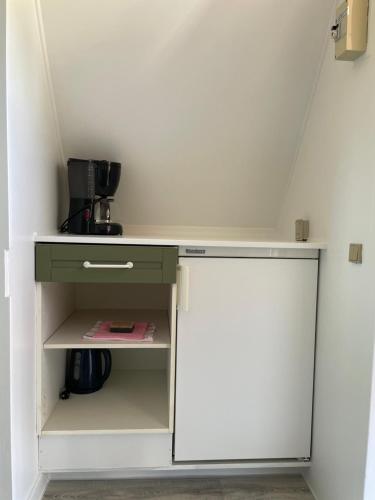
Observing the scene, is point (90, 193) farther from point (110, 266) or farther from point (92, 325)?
point (92, 325)

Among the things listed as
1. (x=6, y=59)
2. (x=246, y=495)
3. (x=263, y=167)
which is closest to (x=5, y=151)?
(x=6, y=59)

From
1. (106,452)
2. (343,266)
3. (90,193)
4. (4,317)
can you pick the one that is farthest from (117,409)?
(343,266)

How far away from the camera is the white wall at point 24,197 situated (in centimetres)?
126

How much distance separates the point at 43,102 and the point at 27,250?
0.60 meters

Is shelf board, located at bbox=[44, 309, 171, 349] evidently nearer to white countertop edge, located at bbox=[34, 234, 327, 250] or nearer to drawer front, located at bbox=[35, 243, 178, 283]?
drawer front, located at bbox=[35, 243, 178, 283]

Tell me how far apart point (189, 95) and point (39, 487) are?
167cm

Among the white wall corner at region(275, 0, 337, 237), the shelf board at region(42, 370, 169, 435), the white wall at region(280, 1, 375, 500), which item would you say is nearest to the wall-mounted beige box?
the white wall at region(280, 1, 375, 500)

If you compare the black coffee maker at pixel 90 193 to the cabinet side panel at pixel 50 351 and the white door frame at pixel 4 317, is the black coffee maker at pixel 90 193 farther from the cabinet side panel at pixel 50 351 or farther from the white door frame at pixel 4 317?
the white door frame at pixel 4 317

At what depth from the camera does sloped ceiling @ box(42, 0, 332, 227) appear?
153 cm

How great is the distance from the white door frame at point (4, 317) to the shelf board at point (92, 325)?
1.06 ft

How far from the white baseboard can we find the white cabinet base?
5 cm

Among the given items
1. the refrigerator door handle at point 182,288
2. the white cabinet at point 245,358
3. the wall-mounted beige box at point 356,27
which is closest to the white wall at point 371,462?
the white cabinet at point 245,358

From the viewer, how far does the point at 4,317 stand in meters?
1.23

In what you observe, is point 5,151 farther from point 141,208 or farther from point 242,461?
point 242,461
